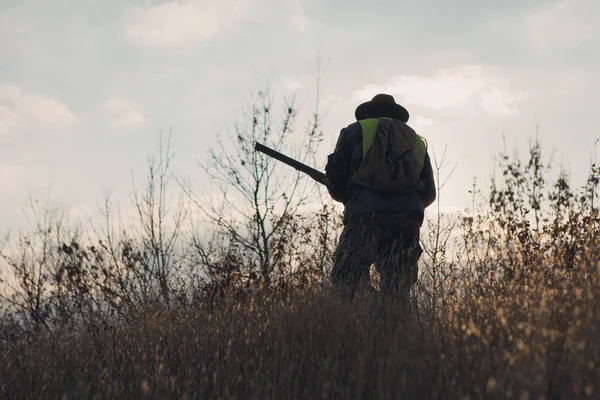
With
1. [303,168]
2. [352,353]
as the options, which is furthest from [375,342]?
[303,168]

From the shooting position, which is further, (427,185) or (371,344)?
(427,185)

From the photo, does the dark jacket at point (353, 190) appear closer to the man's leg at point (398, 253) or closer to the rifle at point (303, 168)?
the man's leg at point (398, 253)

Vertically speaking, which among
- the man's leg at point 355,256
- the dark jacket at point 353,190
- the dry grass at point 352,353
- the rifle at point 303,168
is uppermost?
the rifle at point 303,168

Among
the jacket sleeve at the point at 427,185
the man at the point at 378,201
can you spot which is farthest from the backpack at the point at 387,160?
the jacket sleeve at the point at 427,185

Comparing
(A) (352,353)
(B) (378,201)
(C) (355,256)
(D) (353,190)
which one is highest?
(D) (353,190)

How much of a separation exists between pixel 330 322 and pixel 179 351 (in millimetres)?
1060

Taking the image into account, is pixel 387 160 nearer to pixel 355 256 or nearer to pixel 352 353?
pixel 355 256

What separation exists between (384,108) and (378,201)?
850mm

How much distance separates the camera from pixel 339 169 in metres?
4.49

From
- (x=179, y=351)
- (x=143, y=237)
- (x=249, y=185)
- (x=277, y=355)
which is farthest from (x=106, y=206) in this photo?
(x=277, y=355)

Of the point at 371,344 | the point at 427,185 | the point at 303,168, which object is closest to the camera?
the point at 371,344

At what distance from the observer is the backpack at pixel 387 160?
4352 mm

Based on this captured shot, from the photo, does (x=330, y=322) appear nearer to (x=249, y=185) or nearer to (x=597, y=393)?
(x=597, y=393)

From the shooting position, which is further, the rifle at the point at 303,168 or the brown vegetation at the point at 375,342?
the rifle at the point at 303,168
